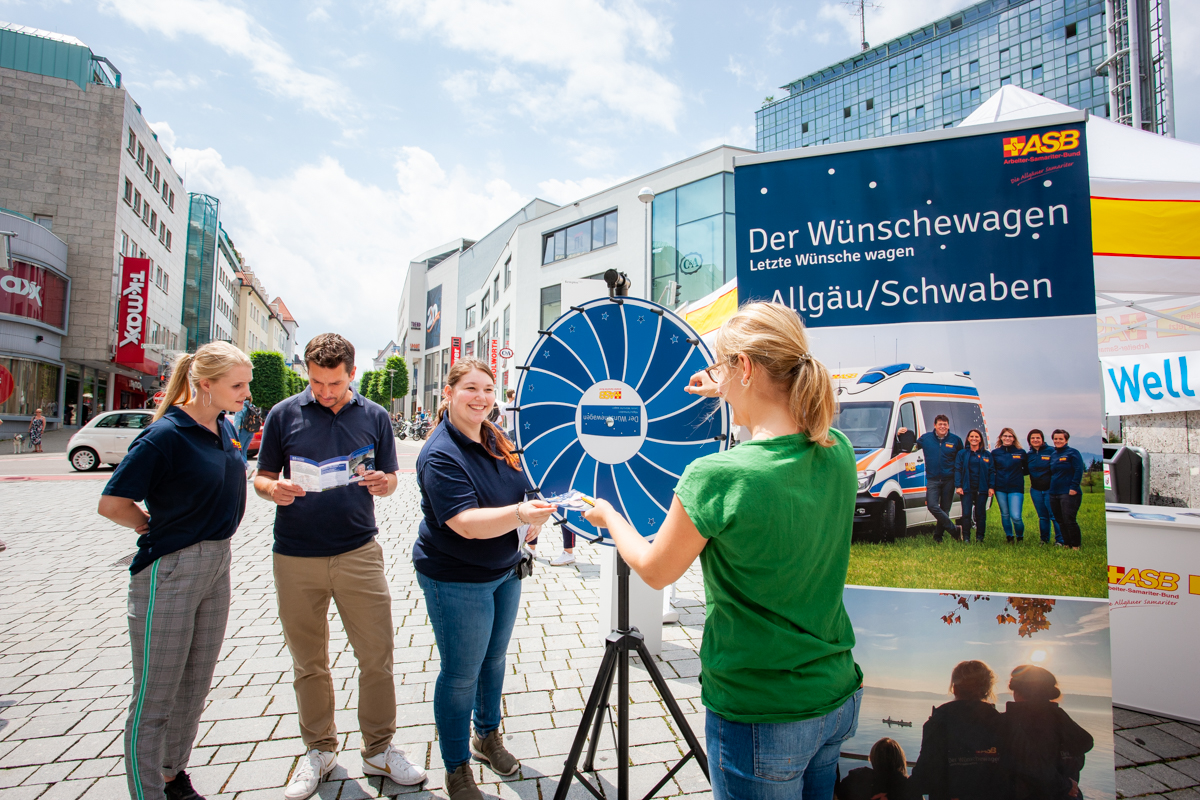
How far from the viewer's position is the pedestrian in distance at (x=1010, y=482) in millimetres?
2154

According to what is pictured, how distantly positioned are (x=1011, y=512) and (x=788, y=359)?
149cm

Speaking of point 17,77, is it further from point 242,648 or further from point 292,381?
point 242,648

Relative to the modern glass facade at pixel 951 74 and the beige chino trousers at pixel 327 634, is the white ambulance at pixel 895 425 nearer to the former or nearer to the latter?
the beige chino trousers at pixel 327 634

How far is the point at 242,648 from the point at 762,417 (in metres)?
4.04

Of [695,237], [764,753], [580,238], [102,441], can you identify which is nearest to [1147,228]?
[764,753]

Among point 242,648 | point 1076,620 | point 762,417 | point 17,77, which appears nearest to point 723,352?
point 762,417

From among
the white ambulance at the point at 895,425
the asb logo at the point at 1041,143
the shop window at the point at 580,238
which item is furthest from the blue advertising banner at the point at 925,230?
the shop window at the point at 580,238

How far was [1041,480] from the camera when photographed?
6.99ft

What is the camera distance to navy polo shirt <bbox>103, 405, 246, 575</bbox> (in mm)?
2105

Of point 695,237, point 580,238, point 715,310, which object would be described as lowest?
point 715,310

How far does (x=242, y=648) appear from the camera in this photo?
3855 millimetres

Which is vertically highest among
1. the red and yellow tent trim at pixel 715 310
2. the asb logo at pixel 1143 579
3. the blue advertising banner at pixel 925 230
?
the red and yellow tent trim at pixel 715 310

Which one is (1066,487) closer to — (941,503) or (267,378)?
(941,503)

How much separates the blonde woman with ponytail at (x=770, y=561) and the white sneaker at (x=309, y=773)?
189 centimetres
